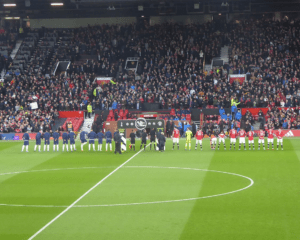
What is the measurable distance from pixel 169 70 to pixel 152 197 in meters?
37.6

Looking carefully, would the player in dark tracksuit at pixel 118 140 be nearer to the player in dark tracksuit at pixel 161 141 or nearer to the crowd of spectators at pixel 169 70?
the player in dark tracksuit at pixel 161 141

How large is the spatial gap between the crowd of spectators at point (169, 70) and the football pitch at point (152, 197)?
58.6 feet

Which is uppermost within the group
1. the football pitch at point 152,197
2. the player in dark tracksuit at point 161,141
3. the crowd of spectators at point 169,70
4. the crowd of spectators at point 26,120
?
the crowd of spectators at point 169,70

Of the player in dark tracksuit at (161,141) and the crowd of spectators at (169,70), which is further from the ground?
the crowd of spectators at (169,70)

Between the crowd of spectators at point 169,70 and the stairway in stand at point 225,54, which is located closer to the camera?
the crowd of spectators at point 169,70

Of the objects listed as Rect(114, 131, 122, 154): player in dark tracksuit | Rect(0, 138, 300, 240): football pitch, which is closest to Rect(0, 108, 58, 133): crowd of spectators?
Rect(114, 131, 122, 154): player in dark tracksuit

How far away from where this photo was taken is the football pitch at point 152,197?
1591 centimetres

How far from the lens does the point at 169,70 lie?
57594 millimetres

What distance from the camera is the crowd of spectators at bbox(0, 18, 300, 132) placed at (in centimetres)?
5219

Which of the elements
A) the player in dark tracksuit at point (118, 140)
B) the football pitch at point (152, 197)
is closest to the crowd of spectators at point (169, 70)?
the player in dark tracksuit at point (118, 140)

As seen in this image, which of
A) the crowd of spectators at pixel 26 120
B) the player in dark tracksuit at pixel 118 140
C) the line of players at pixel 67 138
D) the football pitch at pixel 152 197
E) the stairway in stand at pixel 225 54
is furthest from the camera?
the stairway in stand at pixel 225 54

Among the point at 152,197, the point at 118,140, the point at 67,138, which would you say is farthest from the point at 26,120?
the point at 152,197

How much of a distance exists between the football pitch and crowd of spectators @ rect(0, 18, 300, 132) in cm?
1787

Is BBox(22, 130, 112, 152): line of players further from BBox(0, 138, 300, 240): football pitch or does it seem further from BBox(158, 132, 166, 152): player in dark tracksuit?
BBox(158, 132, 166, 152): player in dark tracksuit
